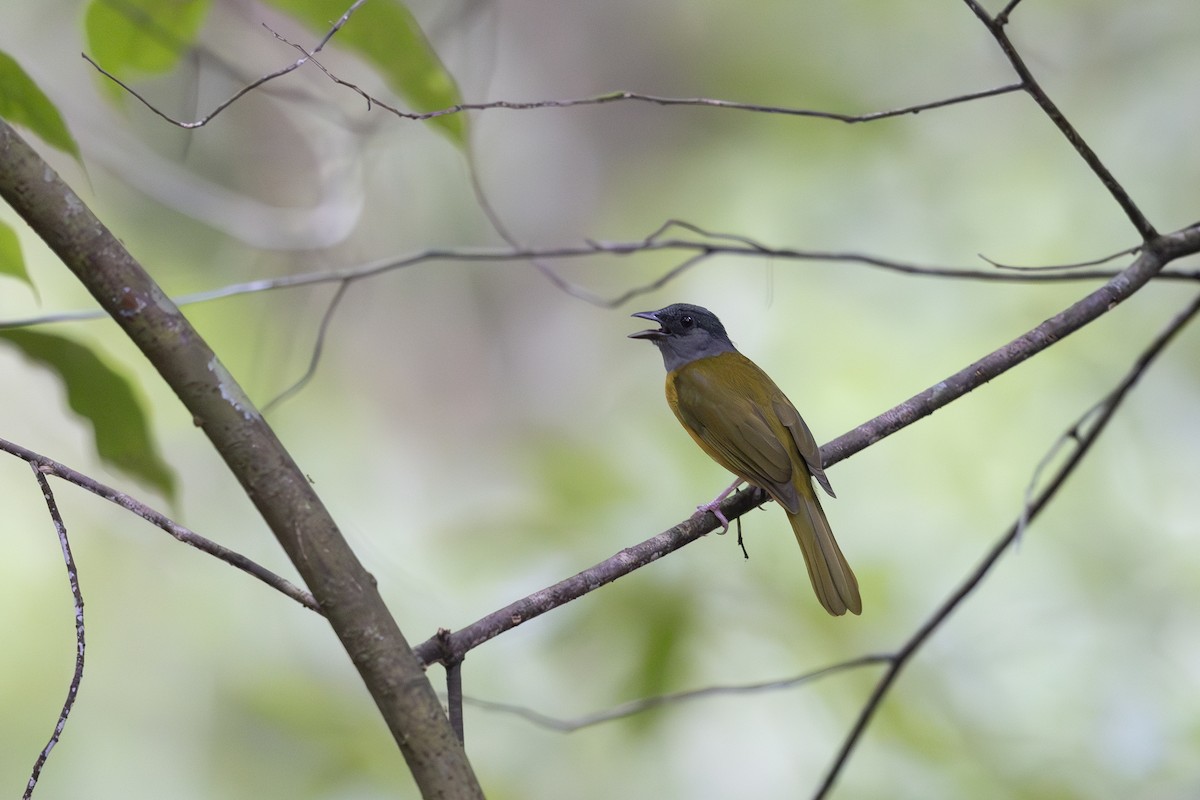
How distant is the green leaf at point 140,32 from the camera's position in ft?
5.69

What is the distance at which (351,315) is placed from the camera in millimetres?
3936

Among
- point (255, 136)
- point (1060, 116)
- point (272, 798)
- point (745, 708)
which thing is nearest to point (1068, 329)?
point (1060, 116)

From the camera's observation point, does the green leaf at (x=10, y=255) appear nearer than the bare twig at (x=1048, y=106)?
No

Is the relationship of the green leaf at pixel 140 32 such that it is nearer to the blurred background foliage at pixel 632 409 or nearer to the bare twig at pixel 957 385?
the blurred background foliage at pixel 632 409

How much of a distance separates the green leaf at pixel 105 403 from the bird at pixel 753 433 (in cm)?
97

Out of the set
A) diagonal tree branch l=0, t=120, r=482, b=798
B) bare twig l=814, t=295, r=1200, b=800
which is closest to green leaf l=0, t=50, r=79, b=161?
diagonal tree branch l=0, t=120, r=482, b=798

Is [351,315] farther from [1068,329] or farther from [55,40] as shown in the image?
[1068,329]

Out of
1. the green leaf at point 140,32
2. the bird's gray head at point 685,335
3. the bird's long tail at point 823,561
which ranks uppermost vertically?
the bird's gray head at point 685,335

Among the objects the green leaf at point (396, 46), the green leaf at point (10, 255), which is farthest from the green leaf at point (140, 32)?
the green leaf at point (10, 255)

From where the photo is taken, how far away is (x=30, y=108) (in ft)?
4.94

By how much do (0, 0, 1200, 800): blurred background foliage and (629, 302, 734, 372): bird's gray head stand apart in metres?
0.25

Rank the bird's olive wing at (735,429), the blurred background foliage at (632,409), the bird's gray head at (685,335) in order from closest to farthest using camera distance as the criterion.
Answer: the bird's olive wing at (735,429)
the bird's gray head at (685,335)
the blurred background foliage at (632,409)

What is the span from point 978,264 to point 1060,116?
7.73 feet

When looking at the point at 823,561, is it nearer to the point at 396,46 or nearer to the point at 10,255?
the point at 396,46
